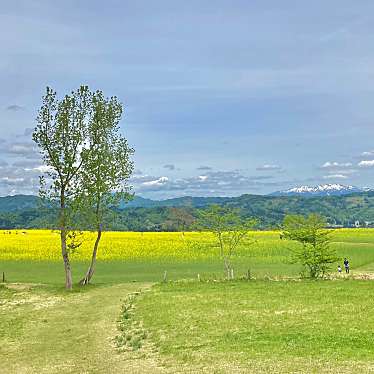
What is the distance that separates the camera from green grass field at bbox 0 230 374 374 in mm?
19656

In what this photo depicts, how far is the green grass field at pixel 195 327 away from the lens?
19656 millimetres

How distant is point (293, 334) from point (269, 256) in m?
57.4

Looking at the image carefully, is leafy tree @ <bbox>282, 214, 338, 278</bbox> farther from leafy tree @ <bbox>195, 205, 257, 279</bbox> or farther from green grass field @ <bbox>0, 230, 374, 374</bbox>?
green grass field @ <bbox>0, 230, 374, 374</bbox>

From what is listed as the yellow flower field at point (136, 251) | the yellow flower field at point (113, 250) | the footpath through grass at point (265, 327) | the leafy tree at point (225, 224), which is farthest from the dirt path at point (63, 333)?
the yellow flower field at point (113, 250)

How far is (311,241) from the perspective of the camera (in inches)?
1922

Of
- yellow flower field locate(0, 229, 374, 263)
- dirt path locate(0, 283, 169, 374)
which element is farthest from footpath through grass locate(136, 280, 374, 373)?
yellow flower field locate(0, 229, 374, 263)

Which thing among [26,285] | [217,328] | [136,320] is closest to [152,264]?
[26,285]

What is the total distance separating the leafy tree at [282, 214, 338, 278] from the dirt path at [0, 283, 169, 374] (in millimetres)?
15797

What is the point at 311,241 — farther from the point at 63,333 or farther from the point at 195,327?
the point at 63,333

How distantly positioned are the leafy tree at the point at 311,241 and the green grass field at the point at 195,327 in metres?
4.18

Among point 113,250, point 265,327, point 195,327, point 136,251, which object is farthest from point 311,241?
point 113,250

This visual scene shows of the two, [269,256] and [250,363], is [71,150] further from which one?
[269,256]

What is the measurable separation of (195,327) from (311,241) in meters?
25.2

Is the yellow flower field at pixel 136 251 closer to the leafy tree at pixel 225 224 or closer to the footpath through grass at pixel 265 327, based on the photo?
the leafy tree at pixel 225 224
